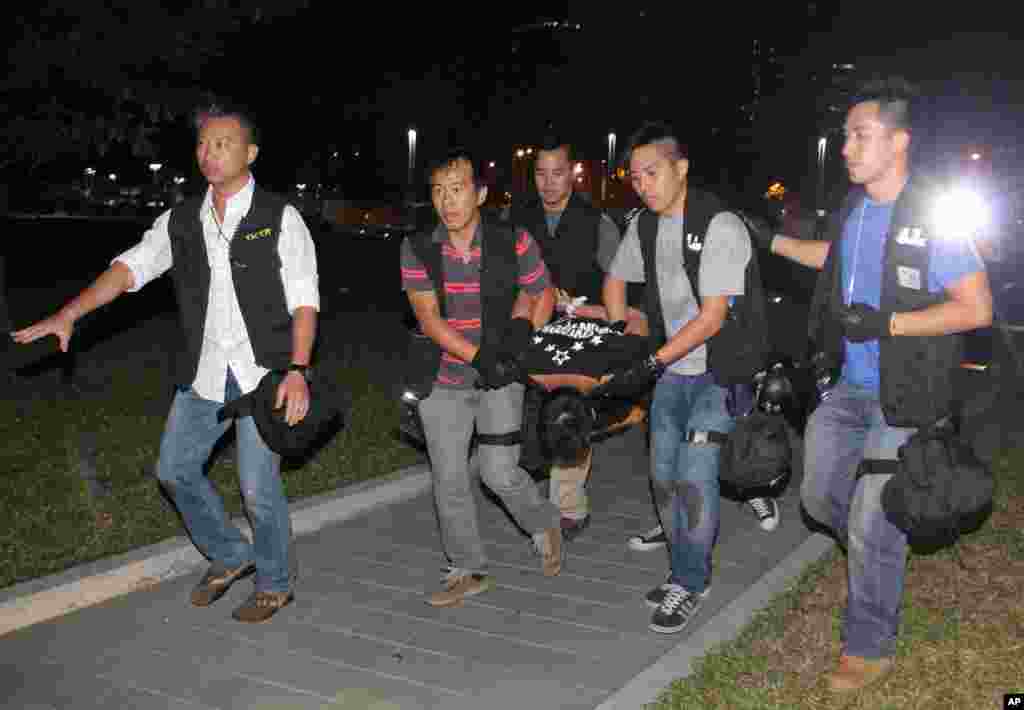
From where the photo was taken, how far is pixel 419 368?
18.2 feet

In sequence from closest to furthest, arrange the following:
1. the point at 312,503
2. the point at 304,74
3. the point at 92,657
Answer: the point at 92,657
the point at 312,503
the point at 304,74

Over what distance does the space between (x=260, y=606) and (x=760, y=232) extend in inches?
107

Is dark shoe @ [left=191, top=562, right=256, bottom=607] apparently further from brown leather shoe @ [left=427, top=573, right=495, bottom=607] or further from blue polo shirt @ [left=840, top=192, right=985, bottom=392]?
blue polo shirt @ [left=840, top=192, right=985, bottom=392]

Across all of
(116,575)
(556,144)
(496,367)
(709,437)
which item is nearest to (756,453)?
(709,437)

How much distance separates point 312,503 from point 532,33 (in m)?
26.5

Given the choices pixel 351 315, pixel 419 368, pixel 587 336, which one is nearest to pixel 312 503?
pixel 419 368

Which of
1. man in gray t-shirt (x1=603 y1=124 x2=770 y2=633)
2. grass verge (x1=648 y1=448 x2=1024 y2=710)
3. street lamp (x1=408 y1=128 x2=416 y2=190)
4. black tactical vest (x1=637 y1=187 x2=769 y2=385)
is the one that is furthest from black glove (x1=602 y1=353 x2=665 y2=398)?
street lamp (x1=408 y1=128 x2=416 y2=190)

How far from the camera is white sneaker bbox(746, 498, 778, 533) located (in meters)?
7.09

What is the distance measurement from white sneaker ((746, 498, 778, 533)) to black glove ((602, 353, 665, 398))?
80.7 inches

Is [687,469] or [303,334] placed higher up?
[303,334]

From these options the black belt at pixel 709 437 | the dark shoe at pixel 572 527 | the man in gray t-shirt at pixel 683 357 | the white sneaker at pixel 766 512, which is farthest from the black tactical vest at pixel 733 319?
the white sneaker at pixel 766 512

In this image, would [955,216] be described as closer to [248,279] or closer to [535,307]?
[535,307]

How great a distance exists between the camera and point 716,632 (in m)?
5.20

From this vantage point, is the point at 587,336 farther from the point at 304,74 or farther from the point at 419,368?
the point at 304,74
